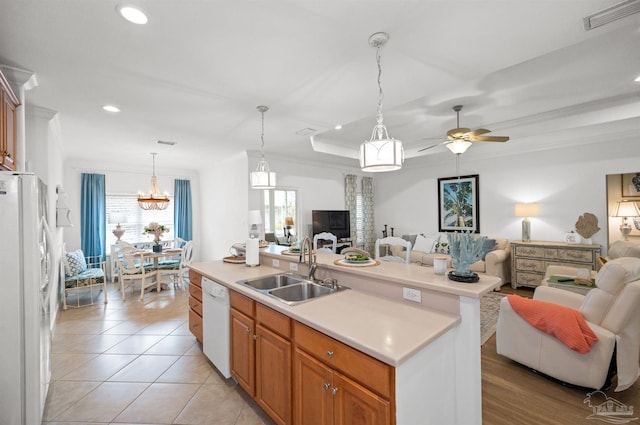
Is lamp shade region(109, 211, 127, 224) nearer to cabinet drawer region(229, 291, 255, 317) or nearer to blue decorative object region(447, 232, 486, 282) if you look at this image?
cabinet drawer region(229, 291, 255, 317)

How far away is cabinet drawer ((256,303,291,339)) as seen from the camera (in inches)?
69.9

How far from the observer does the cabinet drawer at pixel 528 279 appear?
Result: 197 inches

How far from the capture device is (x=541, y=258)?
498 centimetres

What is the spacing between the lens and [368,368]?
50.8 inches

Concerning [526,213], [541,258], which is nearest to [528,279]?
[541,258]

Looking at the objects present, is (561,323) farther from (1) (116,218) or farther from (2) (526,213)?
(1) (116,218)

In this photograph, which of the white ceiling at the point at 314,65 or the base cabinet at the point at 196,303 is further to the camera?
the base cabinet at the point at 196,303

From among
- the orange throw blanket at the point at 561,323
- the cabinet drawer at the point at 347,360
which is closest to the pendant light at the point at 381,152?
the cabinet drawer at the point at 347,360

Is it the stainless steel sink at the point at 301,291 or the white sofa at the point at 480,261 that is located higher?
the stainless steel sink at the point at 301,291

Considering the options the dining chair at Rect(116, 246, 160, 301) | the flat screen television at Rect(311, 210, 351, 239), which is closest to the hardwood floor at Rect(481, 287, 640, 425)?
the flat screen television at Rect(311, 210, 351, 239)

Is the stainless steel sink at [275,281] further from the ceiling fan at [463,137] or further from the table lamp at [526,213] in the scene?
the table lamp at [526,213]

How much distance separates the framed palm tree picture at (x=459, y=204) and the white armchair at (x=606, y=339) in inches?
158

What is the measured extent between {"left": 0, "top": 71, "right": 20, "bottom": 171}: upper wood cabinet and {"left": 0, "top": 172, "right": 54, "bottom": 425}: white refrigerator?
695mm

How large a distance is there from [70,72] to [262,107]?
1722mm
